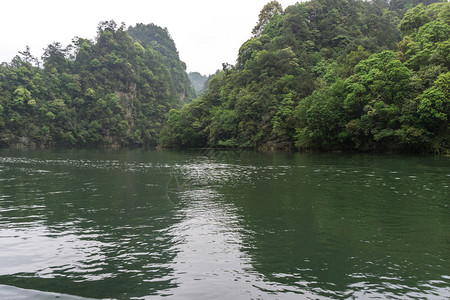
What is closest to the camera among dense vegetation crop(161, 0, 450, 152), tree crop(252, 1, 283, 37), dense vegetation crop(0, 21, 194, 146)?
dense vegetation crop(161, 0, 450, 152)

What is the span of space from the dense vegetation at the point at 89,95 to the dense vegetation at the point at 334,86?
44.5 m

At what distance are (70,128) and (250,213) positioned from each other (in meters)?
123

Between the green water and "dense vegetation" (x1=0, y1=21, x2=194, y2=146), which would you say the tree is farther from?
the green water

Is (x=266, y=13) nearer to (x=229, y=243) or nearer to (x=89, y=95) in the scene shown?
(x=89, y=95)

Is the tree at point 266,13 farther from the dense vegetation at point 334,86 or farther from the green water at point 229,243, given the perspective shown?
the green water at point 229,243

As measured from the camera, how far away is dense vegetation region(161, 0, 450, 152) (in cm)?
4841

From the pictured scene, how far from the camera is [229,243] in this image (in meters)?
9.74

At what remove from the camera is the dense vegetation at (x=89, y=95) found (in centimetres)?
10800

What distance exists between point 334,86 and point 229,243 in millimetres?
55025

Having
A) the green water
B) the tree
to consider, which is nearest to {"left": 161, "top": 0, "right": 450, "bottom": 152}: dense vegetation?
the tree

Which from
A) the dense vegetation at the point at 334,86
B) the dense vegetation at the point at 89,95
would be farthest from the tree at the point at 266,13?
the dense vegetation at the point at 89,95

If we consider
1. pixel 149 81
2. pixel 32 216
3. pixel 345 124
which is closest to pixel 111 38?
pixel 149 81

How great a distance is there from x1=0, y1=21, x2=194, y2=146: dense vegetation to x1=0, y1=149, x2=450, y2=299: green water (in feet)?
347

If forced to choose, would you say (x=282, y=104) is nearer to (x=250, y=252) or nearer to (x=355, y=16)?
(x=355, y=16)
